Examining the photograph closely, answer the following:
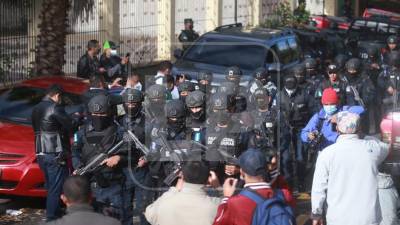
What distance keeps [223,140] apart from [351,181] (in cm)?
208

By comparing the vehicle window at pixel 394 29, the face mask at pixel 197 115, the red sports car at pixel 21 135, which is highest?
the vehicle window at pixel 394 29

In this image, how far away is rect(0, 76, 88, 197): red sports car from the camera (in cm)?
1137

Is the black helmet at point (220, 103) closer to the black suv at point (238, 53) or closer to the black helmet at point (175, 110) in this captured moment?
the black helmet at point (175, 110)

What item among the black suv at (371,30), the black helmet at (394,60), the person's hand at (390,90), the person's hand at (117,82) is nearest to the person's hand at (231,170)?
the person's hand at (117,82)

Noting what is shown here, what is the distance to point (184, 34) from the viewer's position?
22047 mm

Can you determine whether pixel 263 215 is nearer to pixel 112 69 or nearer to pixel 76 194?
pixel 76 194

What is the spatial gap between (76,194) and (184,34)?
16063 mm

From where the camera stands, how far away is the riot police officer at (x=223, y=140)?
8984mm

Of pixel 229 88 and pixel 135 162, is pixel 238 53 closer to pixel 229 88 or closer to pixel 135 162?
pixel 229 88

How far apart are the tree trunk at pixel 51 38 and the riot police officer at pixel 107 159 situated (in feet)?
28.7

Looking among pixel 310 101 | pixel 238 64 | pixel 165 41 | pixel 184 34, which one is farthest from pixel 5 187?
pixel 165 41

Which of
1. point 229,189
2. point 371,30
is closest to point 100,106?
point 229,189

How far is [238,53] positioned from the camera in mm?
17953

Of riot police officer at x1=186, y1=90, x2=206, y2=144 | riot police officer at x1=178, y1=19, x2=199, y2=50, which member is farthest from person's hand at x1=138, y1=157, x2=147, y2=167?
riot police officer at x1=178, y1=19, x2=199, y2=50
